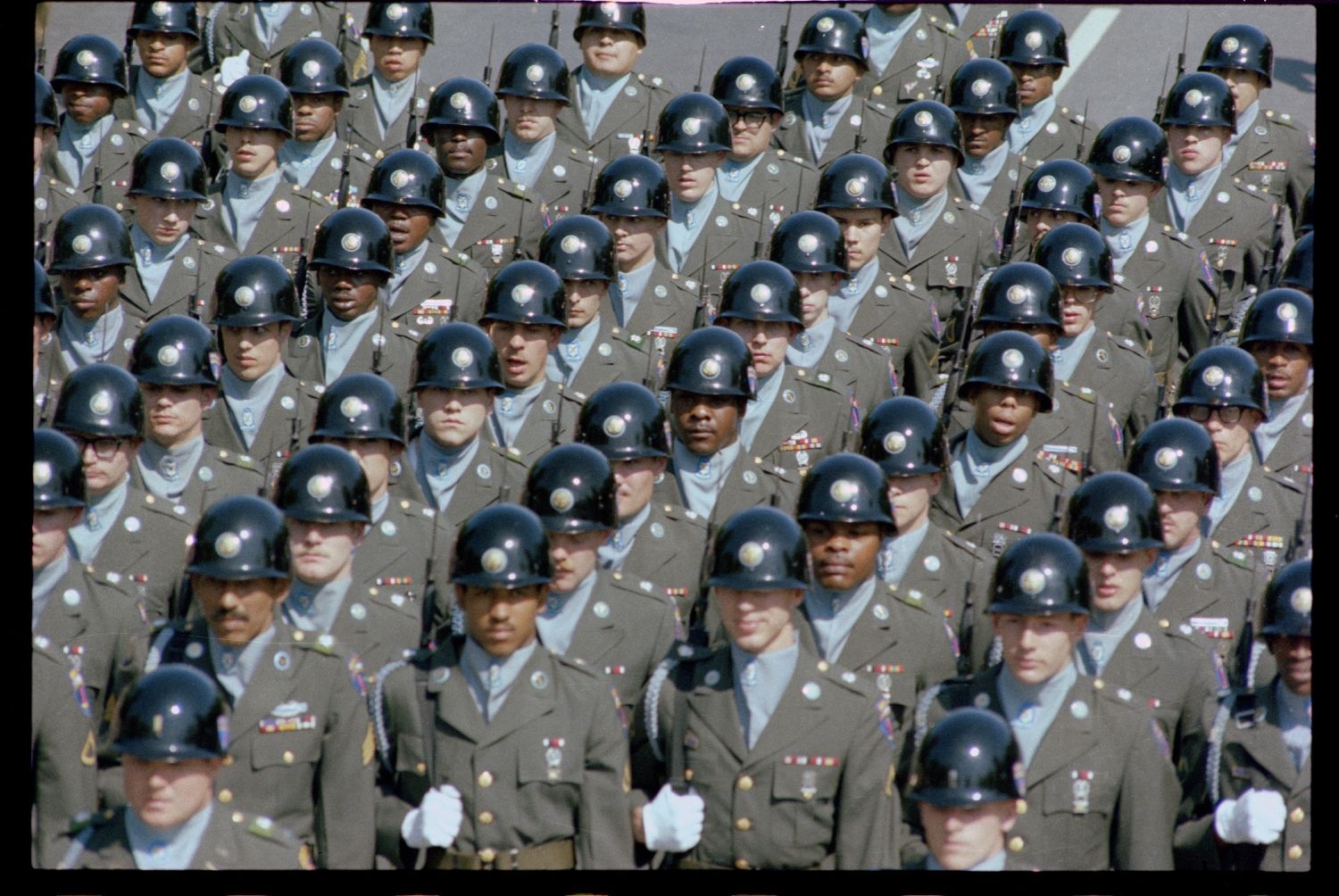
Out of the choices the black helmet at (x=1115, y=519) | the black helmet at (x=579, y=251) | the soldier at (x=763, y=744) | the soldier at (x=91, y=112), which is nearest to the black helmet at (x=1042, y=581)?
the black helmet at (x=1115, y=519)

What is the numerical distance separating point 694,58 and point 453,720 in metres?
5.81

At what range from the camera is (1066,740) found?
814 cm

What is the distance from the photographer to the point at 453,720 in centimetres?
819

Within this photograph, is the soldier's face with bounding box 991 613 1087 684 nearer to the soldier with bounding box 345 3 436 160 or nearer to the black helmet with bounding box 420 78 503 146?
the black helmet with bounding box 420 78 503 146

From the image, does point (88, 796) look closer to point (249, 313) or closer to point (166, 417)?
point (166, 417)

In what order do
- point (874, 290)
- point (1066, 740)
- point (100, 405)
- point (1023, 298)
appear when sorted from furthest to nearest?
point (874, 290) → point (1023, 298) → point (100, 405) → point (1066, 740)

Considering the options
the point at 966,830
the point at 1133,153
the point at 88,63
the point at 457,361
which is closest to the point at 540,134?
the point at 88,63

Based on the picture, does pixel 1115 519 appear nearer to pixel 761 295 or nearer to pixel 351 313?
pixel 761 295

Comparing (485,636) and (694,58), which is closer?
(485,636)

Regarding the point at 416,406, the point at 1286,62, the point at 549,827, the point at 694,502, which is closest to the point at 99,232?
the point at 416,406

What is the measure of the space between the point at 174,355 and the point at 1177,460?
4.03 metres

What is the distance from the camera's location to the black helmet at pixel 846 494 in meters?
8.80

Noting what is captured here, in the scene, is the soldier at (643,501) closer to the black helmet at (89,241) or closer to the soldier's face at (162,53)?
the black helmet at (89,241)

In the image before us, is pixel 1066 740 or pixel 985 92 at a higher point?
pixel 985 92
